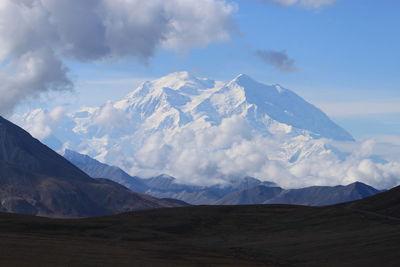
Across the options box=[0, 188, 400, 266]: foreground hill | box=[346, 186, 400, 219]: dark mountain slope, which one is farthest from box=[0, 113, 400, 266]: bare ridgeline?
box=[346, 186, 400, 219]: dark mountain slope

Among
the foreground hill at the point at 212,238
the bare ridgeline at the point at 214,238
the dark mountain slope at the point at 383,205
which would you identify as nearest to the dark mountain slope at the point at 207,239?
the bare ridgeline at the point at 214,238

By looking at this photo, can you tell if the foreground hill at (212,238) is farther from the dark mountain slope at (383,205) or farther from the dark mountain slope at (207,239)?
the dark mountain slope at (383,205)

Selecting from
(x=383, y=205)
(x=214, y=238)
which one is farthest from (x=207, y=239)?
(x=383, y=205)

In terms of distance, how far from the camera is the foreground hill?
312 feet

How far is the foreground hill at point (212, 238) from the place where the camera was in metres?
95.1

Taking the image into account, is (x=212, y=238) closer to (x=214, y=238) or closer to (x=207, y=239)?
(x=214, y=238)

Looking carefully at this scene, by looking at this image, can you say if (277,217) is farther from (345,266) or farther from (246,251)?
(345,266)

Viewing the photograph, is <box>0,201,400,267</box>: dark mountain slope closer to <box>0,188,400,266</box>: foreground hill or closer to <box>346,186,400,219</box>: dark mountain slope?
<box>0,188,400,266</box>: foreground hill

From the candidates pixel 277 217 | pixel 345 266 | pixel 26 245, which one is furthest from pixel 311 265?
pixel 277 217

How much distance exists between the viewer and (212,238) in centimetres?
15750

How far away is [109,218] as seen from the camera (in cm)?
18388

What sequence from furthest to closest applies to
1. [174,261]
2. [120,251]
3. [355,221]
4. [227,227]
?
[227,227], [355,221], [120,251], [174,261]

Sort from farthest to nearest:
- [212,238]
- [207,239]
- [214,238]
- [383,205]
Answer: [383,205], [212,238], [214,238], [207,239]

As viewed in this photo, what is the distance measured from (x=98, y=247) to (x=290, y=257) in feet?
104
